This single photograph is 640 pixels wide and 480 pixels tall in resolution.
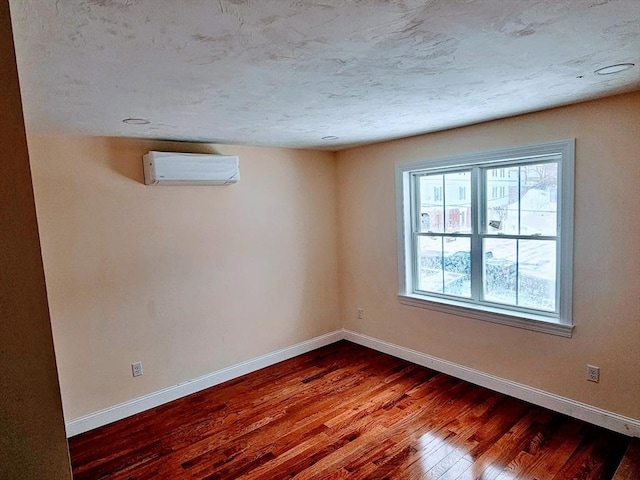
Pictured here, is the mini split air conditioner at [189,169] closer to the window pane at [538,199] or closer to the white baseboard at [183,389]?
the white baseboard at [183,389]

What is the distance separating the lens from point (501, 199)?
3305 millimetres

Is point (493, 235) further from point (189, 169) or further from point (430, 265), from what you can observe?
point (189, 169)

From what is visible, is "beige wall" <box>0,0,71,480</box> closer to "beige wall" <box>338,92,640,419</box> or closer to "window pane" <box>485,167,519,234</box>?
"beige wall" <box>338,92,640,419</box>

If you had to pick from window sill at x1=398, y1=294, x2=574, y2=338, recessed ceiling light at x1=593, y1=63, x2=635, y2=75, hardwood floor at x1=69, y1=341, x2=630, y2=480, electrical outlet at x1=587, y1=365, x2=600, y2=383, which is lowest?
hardwood floor at x1=69, y1=341, x2=630, y2=480

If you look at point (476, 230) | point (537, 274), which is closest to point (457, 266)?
point (476, 230)

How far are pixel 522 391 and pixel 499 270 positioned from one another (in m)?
0.99

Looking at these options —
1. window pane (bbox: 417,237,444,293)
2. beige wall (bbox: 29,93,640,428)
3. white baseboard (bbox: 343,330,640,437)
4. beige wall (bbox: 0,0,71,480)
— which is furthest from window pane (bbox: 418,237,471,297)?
beige wall (bbox: 0,0,71,480)

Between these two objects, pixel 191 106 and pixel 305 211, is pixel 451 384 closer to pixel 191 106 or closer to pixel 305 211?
pixel 305 211

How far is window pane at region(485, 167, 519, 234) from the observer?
10.5 ft

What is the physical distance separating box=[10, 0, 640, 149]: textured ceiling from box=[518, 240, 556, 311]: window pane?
109 cm

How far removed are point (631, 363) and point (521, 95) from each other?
1912 mm

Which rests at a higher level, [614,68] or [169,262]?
[614,68]

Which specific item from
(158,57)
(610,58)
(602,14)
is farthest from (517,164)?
(158,57)

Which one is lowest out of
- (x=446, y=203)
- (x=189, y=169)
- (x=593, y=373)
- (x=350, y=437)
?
(x=350, y=437)
